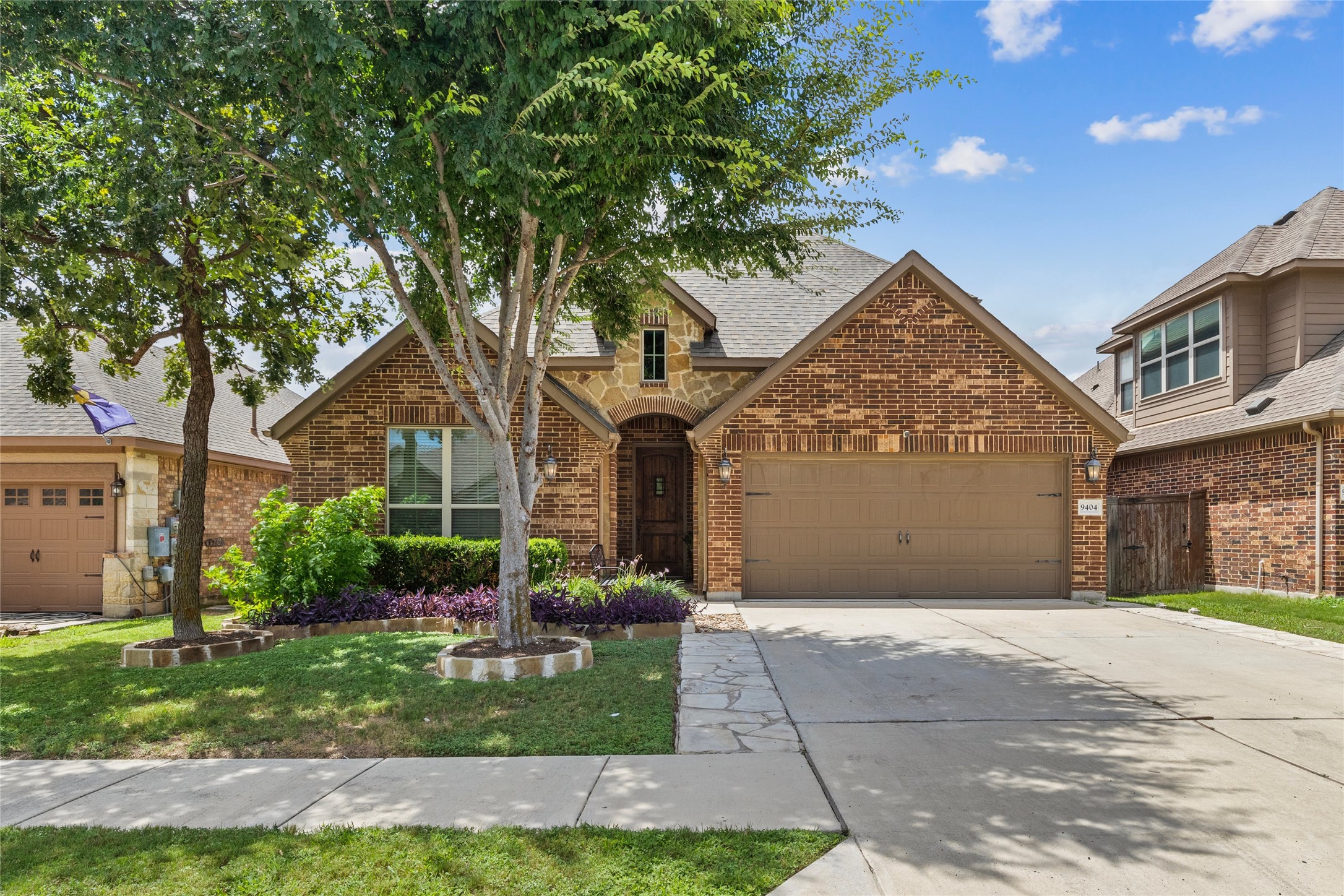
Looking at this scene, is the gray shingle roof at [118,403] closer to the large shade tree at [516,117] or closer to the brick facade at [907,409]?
the large shade tree at [516,117]

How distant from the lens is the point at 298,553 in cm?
1045

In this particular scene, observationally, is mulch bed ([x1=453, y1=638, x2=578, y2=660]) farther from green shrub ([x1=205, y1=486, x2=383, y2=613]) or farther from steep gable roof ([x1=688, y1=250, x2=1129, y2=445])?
steep gable roof ([x1=688, y1=250, x2=1129, y2=445])

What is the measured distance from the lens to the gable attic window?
16.1 metres

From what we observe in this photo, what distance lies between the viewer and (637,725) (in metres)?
5.92

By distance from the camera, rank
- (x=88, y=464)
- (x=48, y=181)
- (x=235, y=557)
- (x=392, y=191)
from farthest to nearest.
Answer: (x=88, y=464), (x=235, y=557), (x=48, y=181), (x=392, y=191)

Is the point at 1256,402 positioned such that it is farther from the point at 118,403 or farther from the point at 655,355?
the point at 118,403

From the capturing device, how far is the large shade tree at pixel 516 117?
21.9 feet

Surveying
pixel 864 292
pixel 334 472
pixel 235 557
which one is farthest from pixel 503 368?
pixel 864 292

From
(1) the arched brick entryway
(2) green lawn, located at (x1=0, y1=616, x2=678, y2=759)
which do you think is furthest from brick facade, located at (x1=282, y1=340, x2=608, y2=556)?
(2) green lawn, located at (x1=0, y1=616, x2=678, y2=759)

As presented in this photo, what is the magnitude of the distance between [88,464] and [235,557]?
639 cm

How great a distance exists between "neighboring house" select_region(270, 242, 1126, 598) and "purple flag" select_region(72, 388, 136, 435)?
9.78ft

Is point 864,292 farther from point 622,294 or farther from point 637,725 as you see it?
point 637,725

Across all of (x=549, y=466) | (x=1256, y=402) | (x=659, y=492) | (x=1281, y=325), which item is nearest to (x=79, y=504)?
(x=549, y=466)

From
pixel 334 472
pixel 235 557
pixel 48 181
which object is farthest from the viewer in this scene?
pixel 334 472
